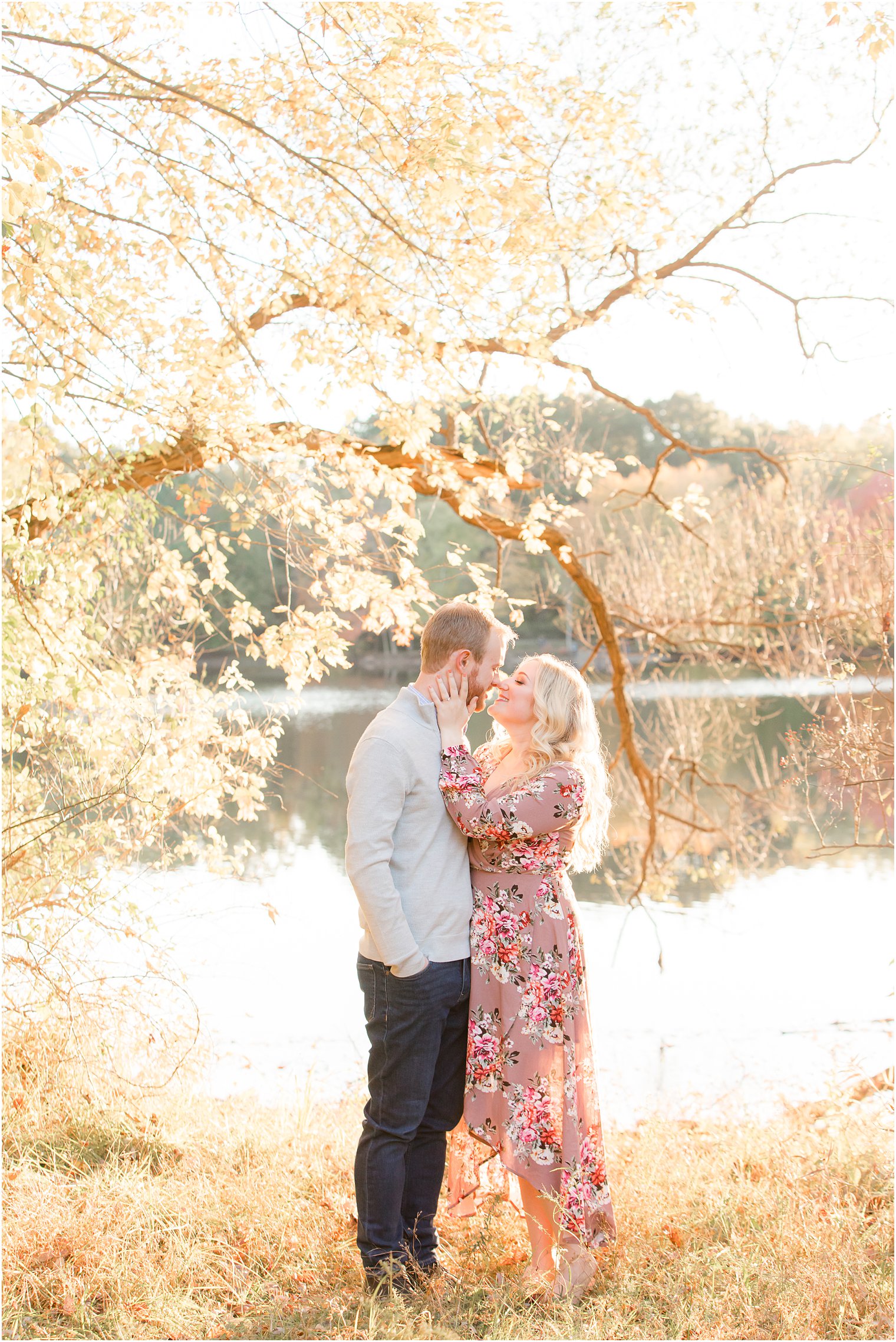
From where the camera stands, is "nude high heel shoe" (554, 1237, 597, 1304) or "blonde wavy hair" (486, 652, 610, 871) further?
"blonde wavy hair" (486, 652, 610, 871)

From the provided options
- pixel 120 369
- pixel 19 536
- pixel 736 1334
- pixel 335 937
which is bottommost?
pixel 335 937

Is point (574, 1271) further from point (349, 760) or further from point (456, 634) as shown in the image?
point (349, 760)

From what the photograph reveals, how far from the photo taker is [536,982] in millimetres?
2828

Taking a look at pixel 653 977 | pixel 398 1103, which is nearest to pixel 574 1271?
pixel 398 1103

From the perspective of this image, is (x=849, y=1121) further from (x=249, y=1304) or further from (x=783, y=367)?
(x=783, y=367)

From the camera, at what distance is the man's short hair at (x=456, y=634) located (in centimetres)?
279

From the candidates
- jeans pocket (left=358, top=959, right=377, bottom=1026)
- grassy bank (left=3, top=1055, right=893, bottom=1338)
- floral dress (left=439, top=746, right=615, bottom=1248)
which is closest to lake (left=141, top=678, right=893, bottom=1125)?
grassy bank (left=3, top=1055, right=893, bottom=1338)

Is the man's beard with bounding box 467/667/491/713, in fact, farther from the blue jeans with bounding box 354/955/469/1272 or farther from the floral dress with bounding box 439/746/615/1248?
the blue jeans with bounding box 354/955/469/1272

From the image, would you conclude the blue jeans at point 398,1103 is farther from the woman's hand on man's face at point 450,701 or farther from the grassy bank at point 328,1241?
the woman's hand on man's face at point 450,701

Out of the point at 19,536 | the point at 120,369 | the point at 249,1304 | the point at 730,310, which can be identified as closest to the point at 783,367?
the point at 730,310

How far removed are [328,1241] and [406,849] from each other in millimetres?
1255

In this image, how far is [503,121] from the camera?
153 inches

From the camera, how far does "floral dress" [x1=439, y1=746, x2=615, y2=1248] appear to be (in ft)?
9.12

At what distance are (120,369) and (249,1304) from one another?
10.2 ft
